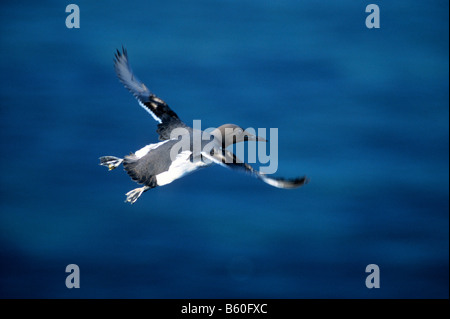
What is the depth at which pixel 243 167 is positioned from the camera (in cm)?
481

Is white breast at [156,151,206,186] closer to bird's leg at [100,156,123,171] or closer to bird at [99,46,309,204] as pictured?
bird at [99,46,309,204]

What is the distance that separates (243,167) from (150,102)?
1623mm

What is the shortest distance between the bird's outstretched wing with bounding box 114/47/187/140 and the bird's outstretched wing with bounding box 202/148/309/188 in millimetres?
808

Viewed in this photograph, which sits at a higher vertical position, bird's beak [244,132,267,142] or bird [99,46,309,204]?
bird's beak [244,132,267,142]

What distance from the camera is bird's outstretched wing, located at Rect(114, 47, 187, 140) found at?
5.84 m

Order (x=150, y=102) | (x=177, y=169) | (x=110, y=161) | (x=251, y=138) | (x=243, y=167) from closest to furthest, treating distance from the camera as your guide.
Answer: (x=243, y=167) → (x=177, y=169) → (x=110, y=161) → (x=251, y=138) → (x=150, y=102)

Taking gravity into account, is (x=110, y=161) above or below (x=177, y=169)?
above

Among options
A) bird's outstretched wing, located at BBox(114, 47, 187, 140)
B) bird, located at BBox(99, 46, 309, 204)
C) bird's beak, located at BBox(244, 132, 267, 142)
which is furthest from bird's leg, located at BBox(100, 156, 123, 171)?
bird's beak, located at BBox(244, 132, 267, 142)

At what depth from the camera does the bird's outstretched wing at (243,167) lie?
4.57 meters

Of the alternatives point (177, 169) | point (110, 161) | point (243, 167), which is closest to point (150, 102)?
point (110, 161)

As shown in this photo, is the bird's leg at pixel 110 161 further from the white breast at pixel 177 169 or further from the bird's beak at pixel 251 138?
the bird's beak at pixel 251 138

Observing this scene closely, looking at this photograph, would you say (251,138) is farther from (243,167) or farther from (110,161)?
(110,161)

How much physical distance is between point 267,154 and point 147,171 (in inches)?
59.9

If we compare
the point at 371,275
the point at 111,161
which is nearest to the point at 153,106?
the point at 111,161
